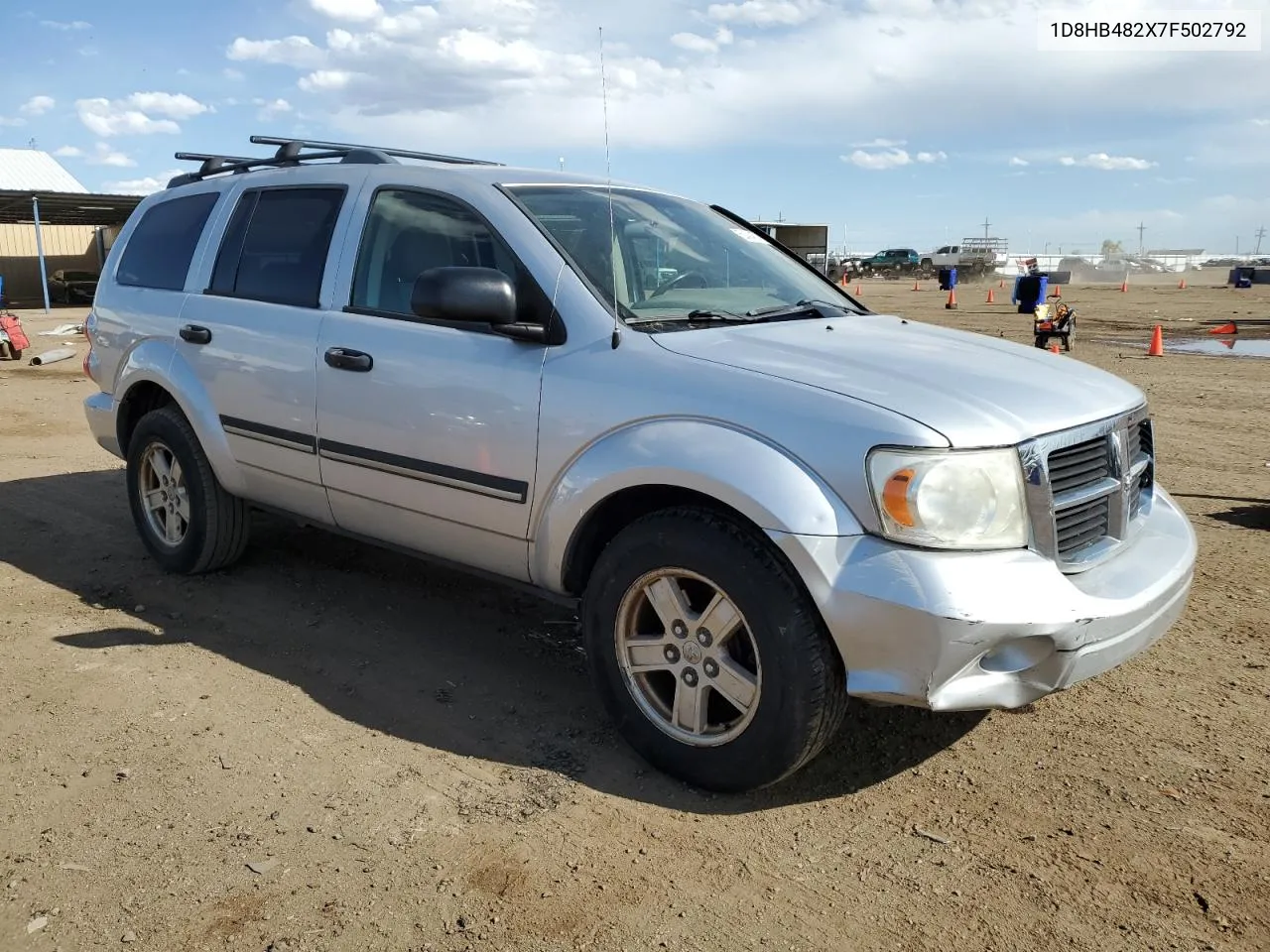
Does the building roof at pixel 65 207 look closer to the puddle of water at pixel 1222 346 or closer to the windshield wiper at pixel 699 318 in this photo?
the puddle of water at pixel 1222 346

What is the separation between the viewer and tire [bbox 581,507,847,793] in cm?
288

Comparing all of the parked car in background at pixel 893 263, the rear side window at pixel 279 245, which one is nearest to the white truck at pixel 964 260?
the parked car in background at pixel 893 263

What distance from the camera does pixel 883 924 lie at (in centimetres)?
257

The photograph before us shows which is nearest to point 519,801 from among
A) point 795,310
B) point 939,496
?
point 939,496

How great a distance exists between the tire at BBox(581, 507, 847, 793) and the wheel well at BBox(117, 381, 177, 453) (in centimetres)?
307

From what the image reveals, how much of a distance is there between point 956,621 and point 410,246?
2.56 m

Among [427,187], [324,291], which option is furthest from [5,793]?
[427,187]

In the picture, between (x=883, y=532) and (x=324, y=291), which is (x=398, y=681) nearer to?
(x=324, y=291)

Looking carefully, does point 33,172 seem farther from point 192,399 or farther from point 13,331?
point 192,399

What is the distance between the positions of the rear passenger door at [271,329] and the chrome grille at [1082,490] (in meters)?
2.78

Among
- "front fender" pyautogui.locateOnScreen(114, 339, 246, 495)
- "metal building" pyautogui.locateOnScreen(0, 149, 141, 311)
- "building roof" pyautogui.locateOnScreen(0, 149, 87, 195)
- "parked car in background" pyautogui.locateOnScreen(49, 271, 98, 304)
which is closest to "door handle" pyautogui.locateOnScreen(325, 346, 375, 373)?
"front fender" pyautogui.locateOnScreen(114, 339, 246, 495)

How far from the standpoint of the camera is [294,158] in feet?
16.3

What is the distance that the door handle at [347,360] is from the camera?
156 inches

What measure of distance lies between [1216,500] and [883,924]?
511cm
